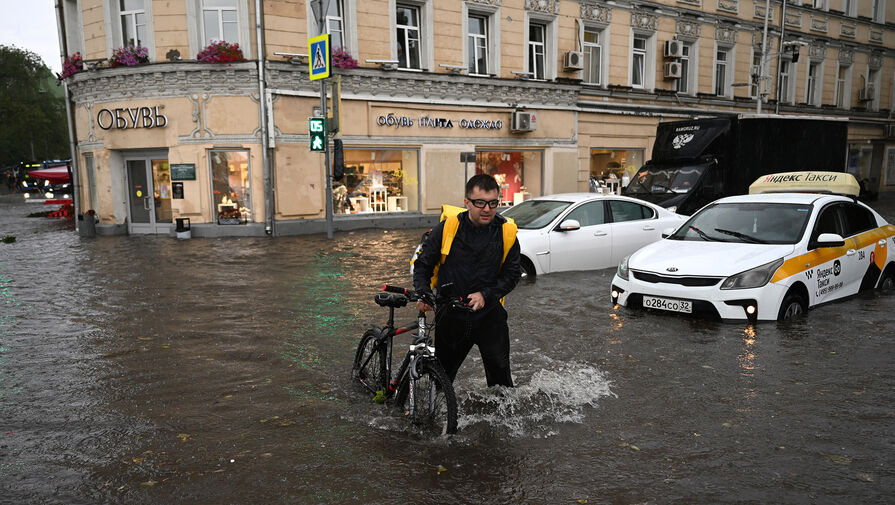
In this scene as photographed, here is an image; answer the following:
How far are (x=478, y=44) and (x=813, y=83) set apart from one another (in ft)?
70.1

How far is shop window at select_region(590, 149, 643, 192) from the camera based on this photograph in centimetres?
2616

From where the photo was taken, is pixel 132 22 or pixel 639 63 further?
pixel 639 63

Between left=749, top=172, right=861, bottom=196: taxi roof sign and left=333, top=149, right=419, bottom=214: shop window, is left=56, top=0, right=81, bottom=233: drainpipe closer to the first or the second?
left=333, top=149, right=419, bottom=214: shop window

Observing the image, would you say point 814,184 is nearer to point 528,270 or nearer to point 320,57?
point 528,270

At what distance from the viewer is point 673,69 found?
26.5m

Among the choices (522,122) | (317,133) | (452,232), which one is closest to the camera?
(452,232)

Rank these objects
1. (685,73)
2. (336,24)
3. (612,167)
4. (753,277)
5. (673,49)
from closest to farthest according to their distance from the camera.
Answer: (753,277)
(336,24)
(673,49)
(612,167)
(685,73)

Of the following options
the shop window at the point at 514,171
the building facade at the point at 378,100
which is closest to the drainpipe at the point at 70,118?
the building facade at the point at 378,100

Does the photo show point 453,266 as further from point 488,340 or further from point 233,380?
point 233,380

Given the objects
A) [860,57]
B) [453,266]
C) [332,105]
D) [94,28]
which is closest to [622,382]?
[453,266]

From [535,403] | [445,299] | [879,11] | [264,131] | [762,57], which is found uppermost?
[879,11]

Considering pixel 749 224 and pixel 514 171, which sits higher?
pixel 514 171

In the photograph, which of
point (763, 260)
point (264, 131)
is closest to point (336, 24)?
point (264, 131)

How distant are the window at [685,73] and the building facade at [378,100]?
0.06 m
